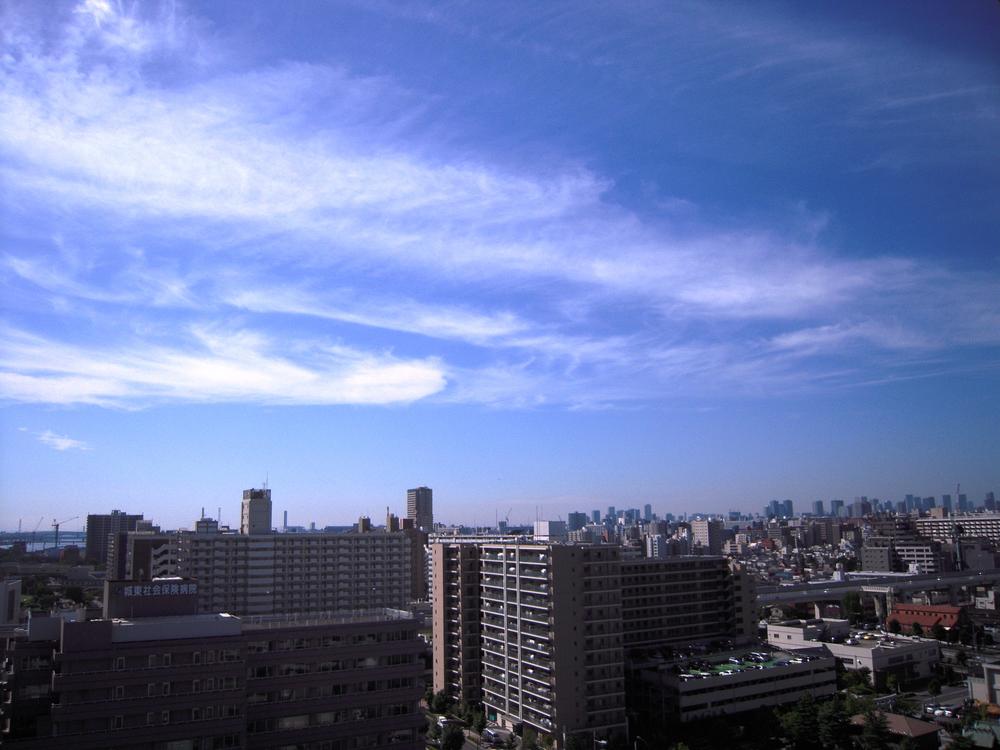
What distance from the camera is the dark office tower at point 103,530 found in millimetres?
25609

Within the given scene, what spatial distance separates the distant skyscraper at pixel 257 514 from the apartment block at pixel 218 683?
1089cm

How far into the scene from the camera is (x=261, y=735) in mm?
6926

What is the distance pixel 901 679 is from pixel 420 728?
1019cm

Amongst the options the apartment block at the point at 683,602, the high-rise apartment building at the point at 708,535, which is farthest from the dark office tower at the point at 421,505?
the apartment block at the point at 683,602

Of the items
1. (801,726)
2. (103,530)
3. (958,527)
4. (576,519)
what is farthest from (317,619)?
(576,519)

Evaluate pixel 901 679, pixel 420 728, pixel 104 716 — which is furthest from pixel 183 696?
pixel 901 679

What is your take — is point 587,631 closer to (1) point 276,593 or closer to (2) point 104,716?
(2) point 104,716

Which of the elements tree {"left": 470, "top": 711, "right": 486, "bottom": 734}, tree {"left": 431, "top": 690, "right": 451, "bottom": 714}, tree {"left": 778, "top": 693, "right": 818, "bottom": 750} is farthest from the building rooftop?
tree {"left": 778, "top": 693, "right": 818, "bottom": 750}

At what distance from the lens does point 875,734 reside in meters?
8.97

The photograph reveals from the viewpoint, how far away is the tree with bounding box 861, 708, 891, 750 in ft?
29.3

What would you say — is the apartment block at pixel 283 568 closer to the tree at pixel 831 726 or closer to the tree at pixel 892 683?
the tree at pixel 831 726

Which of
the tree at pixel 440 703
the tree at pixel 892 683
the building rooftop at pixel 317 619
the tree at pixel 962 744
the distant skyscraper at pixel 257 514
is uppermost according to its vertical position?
the distant skyscraper at pixel 257 514

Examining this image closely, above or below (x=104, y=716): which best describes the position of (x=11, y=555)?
above

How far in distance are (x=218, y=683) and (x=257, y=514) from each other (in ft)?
39.3
